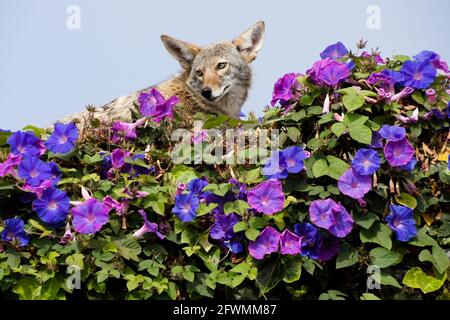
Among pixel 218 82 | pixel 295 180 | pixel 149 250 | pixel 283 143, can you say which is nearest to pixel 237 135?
pixel 283 143

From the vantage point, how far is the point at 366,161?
14.2ft

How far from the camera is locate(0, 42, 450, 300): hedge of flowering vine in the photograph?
13.9 feet

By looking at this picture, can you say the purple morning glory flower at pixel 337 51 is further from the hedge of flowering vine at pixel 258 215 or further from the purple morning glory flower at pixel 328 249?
the purple morning glory flower at pixel 328 249

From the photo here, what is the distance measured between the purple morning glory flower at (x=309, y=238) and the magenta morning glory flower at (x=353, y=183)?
0.31m

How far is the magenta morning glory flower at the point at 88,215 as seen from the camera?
13.9 ft

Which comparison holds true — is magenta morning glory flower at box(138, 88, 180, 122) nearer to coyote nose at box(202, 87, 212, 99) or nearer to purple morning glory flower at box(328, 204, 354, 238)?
purple morning glory flower at box(328, 204, 354, 238)

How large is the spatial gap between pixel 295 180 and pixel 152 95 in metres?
1.29

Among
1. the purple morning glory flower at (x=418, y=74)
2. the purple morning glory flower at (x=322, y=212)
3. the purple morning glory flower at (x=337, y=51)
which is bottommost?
the purple morning glory flower at (x=322, y=212)

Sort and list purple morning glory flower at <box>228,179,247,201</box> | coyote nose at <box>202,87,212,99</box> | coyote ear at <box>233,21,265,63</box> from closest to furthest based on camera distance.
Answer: purple morning glory flower at <box>228,179,247,201</box>
coyote nose at <box>202,87,212,99</box>
coyote ear at <box>233,21,265,63</box>

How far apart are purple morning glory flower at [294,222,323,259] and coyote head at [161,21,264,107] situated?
339 centimetres

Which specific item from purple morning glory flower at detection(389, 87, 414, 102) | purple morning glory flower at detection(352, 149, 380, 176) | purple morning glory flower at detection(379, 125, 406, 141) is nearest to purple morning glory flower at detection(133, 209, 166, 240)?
purple morning glory flower at detection(352, 149, 380, 176)

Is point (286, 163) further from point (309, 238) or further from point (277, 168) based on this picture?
point (309, 238)

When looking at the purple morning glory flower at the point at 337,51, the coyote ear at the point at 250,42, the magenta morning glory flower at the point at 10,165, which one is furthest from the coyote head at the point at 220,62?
the magenta morning glory flower at the point at 10,165

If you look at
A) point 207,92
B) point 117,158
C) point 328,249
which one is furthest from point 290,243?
point 207,92
